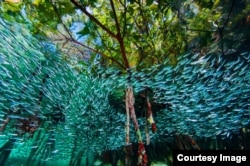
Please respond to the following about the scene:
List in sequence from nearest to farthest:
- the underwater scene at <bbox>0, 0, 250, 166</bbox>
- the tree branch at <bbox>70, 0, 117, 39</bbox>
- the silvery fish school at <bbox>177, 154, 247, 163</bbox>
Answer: the tree branch at <bbox>70, 0, 117, 39</bbox> → the underwater scene at <bbox>0, 0, 250, 166</bbox> → the silvery fish school at <bbox>177, 154, 247, 163</bbox>

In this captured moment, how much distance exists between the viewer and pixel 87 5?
3.24 metres

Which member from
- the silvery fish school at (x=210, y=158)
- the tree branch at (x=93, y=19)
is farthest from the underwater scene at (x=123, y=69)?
the silvery fish school at (x=210, y=158)

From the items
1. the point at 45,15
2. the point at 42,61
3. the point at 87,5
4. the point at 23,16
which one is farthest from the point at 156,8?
the point at 42,61

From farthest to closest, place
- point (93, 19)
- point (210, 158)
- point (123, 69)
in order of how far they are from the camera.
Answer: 1. point (210, 158)
2. point (123, 69)
3. point (93, 19)

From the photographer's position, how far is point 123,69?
4.29 metres

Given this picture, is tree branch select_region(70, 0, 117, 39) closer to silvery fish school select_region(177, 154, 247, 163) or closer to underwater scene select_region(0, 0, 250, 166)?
underwater scene select_region(0, 0, 250, 166)

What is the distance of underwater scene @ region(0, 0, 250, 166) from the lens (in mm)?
3396

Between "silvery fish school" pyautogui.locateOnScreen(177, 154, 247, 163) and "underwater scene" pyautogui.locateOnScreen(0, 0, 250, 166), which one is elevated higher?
"underwater scene" pyautogui.locateOnScreen(0, 0, 250, 166)

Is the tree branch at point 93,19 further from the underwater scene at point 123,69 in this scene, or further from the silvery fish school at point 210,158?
the silvery fish school at point 210,158

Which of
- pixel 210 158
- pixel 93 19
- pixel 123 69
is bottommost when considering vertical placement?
pixel 210 158

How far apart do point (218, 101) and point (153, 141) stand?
141 inches

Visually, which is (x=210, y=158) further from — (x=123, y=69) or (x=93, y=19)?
(x=93, y=19)

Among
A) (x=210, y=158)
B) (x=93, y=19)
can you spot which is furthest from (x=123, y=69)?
(x=210, y=158)

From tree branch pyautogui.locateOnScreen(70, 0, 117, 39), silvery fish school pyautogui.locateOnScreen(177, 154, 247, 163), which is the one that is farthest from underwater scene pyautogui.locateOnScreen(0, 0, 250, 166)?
silvery fish school pyautogui.locateOnScreen(177, 154, 247, 163)
